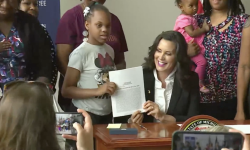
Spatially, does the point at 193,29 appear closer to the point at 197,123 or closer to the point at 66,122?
the point at 197,123

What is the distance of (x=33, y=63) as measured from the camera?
7.67ft

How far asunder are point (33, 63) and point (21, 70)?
0.09 metres

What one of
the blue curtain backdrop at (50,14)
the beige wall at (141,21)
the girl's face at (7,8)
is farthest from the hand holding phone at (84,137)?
the beige wall at (141,21)

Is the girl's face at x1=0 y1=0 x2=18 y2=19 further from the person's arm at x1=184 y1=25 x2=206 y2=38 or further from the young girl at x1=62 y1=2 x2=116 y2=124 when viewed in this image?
the person's arm at x1=184 y1=25 x2=206 y2=38

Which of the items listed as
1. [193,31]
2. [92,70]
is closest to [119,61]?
[92,70]

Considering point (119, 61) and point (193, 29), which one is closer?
point (119, 61)

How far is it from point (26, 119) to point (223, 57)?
1.78 m

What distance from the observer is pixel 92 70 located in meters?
2.46

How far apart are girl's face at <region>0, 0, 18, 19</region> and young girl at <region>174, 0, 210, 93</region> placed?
126cm

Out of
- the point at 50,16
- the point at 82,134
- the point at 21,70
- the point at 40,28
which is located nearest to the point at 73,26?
the point at 40,28

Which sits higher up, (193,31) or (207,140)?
(193,31)

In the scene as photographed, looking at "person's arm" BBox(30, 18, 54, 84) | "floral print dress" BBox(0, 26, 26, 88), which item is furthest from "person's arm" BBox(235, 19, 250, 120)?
"floral print dress" BBox(0, 26, 26, 88)

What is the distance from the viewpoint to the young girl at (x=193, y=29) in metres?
2.75

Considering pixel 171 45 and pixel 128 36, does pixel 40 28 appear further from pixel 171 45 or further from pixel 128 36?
pixel 128 36
